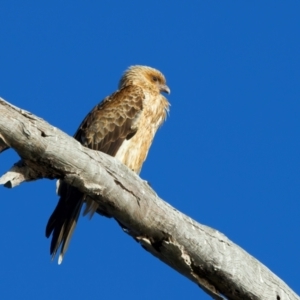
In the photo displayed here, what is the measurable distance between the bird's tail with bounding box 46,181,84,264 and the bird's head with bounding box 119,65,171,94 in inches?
98.8

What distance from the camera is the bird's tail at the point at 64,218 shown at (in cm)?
699

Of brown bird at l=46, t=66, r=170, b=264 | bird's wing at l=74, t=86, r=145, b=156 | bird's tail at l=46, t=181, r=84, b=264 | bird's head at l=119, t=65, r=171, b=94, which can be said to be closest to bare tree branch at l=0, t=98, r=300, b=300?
bird's tail at l=46, t=181, r=84, b=264

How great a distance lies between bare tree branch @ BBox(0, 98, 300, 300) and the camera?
490 cm

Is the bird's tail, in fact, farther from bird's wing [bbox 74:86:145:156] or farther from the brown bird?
bird's wing [bbox 74:86:145:156]

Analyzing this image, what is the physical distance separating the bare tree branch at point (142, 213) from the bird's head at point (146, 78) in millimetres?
4219

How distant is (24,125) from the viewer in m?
4.82

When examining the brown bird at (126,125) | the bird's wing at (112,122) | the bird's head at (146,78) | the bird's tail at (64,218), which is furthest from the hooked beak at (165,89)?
the bird's tail at (64,218)

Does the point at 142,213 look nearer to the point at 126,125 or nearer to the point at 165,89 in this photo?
the point at 126,125

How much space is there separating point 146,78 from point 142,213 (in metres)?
4.62

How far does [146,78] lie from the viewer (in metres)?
9.71

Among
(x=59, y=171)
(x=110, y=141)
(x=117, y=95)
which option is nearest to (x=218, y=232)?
(x=59, y=171)

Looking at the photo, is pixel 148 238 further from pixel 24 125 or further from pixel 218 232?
pixel 24 125

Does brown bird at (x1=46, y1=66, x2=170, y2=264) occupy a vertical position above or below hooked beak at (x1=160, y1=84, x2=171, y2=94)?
below

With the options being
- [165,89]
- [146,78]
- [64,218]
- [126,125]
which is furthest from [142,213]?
[146,78]
